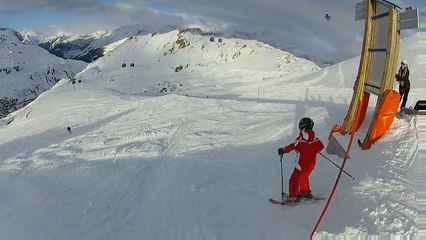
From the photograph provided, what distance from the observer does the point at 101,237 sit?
31.2 feet

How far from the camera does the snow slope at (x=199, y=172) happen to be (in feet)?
28.1

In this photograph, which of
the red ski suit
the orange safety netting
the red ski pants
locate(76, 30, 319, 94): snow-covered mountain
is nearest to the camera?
the red ski suit

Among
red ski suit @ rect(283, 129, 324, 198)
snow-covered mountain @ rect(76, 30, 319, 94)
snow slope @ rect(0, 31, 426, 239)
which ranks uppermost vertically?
snow-covered mountain @ rect(76, 30, 319, 94)

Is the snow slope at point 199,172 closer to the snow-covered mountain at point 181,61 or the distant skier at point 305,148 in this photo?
the distant skier at point 305,148

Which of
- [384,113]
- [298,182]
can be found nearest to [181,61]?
[384,113]

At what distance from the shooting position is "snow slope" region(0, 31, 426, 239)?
337 inches

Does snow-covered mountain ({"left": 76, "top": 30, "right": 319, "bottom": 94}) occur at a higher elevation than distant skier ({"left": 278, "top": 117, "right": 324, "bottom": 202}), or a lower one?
higher

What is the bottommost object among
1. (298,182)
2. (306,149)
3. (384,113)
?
(298,182)

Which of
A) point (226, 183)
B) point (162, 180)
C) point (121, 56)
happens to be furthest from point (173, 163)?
point (121, 56)

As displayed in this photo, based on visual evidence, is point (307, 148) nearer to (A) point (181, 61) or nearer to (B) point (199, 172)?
(B) point (199, 172)

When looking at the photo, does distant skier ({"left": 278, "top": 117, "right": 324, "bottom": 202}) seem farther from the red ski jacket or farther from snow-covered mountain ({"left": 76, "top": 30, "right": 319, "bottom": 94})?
snow-covered mountain ({"left": 76, "top": 30, "right": 319, "bottom": 94})

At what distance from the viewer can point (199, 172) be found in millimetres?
12891

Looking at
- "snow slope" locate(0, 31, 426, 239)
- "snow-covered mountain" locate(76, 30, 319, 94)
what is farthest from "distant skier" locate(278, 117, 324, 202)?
"snow-covered mountain" locate(76, 30, 319, 94)

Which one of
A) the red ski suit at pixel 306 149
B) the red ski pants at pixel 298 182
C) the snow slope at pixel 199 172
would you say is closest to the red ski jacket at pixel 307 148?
the red ski suit at pixel 306 149
